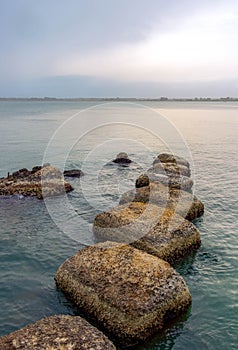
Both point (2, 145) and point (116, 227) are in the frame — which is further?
point (2, 145)

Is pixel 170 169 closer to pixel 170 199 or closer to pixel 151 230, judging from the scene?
pixel 170 199

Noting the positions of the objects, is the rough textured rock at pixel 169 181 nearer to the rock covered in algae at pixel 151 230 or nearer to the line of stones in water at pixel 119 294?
the rock covered in algae at pixel 151 230

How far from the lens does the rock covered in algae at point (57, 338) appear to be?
7.71 meters

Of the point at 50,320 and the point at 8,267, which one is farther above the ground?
the point at 50,320

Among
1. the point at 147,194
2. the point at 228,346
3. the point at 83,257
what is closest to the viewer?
the point at 228,346

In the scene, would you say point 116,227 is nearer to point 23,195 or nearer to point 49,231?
point 49,231

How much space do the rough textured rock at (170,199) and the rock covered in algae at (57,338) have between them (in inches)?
400

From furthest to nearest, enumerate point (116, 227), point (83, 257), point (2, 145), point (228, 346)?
1. point (2, 145)
2. point (116, 227)
3. point (83, 257)
4. point (228, 346)

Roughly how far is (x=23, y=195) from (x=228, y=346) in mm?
15751

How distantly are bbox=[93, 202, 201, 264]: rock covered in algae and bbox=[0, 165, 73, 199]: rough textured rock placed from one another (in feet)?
23.5

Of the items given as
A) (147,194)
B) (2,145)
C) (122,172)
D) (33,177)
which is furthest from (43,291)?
(2,145)

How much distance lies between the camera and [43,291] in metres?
12.0

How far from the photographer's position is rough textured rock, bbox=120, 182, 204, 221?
59.4 ft

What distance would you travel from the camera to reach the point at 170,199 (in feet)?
60.1
